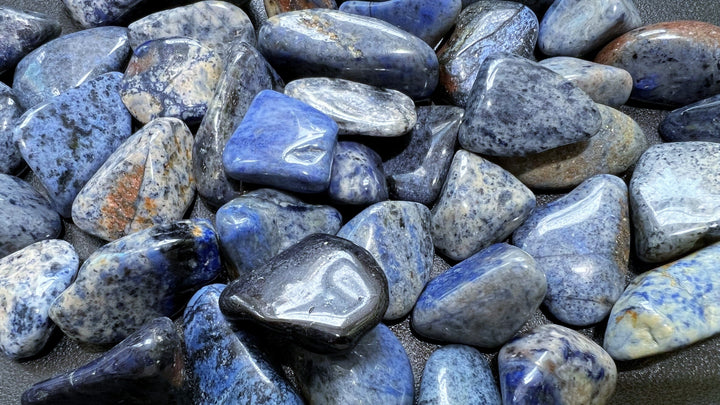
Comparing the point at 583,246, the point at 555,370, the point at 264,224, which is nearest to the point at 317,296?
the point at 264,224

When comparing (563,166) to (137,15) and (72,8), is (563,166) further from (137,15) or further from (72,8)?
(72,8)

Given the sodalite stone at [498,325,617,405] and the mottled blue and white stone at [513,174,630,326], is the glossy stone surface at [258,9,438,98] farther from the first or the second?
the sodalite stone at [498,325,617,405]

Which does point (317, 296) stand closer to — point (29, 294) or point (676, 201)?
point (29, 294)

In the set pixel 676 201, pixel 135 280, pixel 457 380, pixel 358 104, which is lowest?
pixel 457 380

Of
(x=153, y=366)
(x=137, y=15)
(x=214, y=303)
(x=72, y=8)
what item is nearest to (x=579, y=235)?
(x=214, y=303)

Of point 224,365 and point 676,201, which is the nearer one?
point 224,365

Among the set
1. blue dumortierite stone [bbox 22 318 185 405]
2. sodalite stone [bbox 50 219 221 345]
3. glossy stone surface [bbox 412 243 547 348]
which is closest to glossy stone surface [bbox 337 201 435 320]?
glossy stone surface [bbox 412 243 547 348]

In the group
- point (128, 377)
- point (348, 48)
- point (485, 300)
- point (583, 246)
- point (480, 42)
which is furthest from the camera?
point (480, 42)
